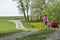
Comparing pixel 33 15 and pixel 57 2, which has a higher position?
pixel 57 2

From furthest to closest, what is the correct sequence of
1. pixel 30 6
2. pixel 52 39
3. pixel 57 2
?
pixel 30 6, pixel 57 2, pixel 52 39

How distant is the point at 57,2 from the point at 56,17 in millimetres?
4807

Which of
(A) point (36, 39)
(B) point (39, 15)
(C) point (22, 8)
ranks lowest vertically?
(B) point (39, 15)

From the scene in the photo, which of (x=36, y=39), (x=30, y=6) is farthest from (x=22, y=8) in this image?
(x=36, y=39)

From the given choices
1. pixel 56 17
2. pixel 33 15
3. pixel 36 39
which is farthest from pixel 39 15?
pixel 36 39

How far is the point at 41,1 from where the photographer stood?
8112 centimetres

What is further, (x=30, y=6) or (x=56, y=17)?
(x=30, y=6)

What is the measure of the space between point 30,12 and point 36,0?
4868 millimetres

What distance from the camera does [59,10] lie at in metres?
70.7

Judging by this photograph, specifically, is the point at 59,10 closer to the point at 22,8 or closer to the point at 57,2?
the point at 57,2

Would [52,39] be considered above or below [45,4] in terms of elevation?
above

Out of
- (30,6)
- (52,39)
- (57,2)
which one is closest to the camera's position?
(52,39)

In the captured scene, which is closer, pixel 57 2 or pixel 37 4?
pixel 57 2

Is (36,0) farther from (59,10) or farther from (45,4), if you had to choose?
(59,10)
